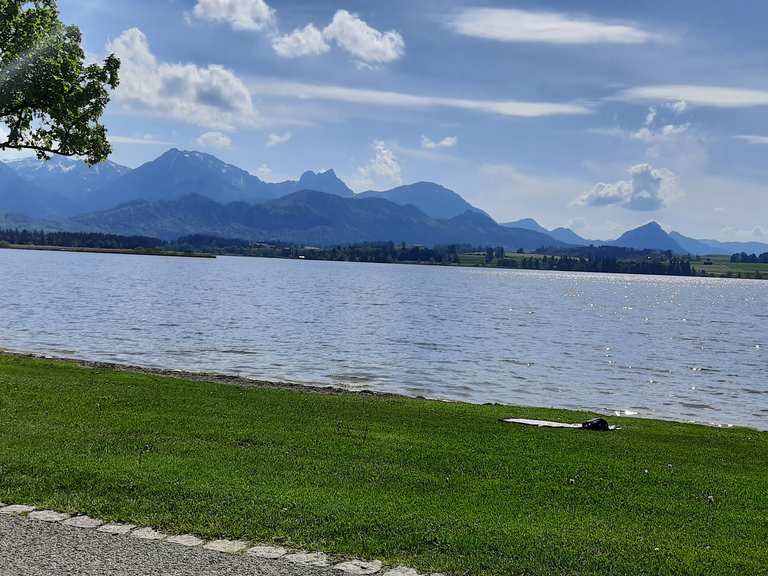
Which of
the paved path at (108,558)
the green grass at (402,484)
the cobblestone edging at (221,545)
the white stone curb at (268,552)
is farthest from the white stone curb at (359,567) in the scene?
the white stone curb at (268,552)

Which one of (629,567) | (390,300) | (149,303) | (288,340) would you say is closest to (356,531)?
(629,567)

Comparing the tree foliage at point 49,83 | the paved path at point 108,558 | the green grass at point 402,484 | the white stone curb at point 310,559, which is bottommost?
the green grass at point 402,484

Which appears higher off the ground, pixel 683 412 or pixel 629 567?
pixel 629 567

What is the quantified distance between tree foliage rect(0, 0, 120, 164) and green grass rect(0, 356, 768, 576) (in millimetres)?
10101

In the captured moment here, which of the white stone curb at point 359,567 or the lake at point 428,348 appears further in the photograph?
the lake at point 428,348

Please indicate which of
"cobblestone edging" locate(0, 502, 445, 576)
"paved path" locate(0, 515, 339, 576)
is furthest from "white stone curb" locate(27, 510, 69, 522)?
"paved path" locate(0, 515, 339, 576)

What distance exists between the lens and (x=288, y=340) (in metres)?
65.4

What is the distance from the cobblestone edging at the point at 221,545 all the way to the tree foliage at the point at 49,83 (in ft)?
57.4

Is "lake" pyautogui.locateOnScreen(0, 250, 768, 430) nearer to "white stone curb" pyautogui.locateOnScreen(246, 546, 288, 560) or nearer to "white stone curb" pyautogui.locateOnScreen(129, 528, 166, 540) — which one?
"white stone curb" pyautogui.locateOnScreen(129, 528, 166, 540)

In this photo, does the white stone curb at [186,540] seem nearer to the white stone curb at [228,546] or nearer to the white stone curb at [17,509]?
the white stone curb at [228,546]

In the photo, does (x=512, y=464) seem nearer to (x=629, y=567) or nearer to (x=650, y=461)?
(x=650, y=461)

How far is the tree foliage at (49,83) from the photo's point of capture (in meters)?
23.9

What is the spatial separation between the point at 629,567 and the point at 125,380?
24.4m

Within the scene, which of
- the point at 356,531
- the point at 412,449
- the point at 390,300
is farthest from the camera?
the point at 390,300
